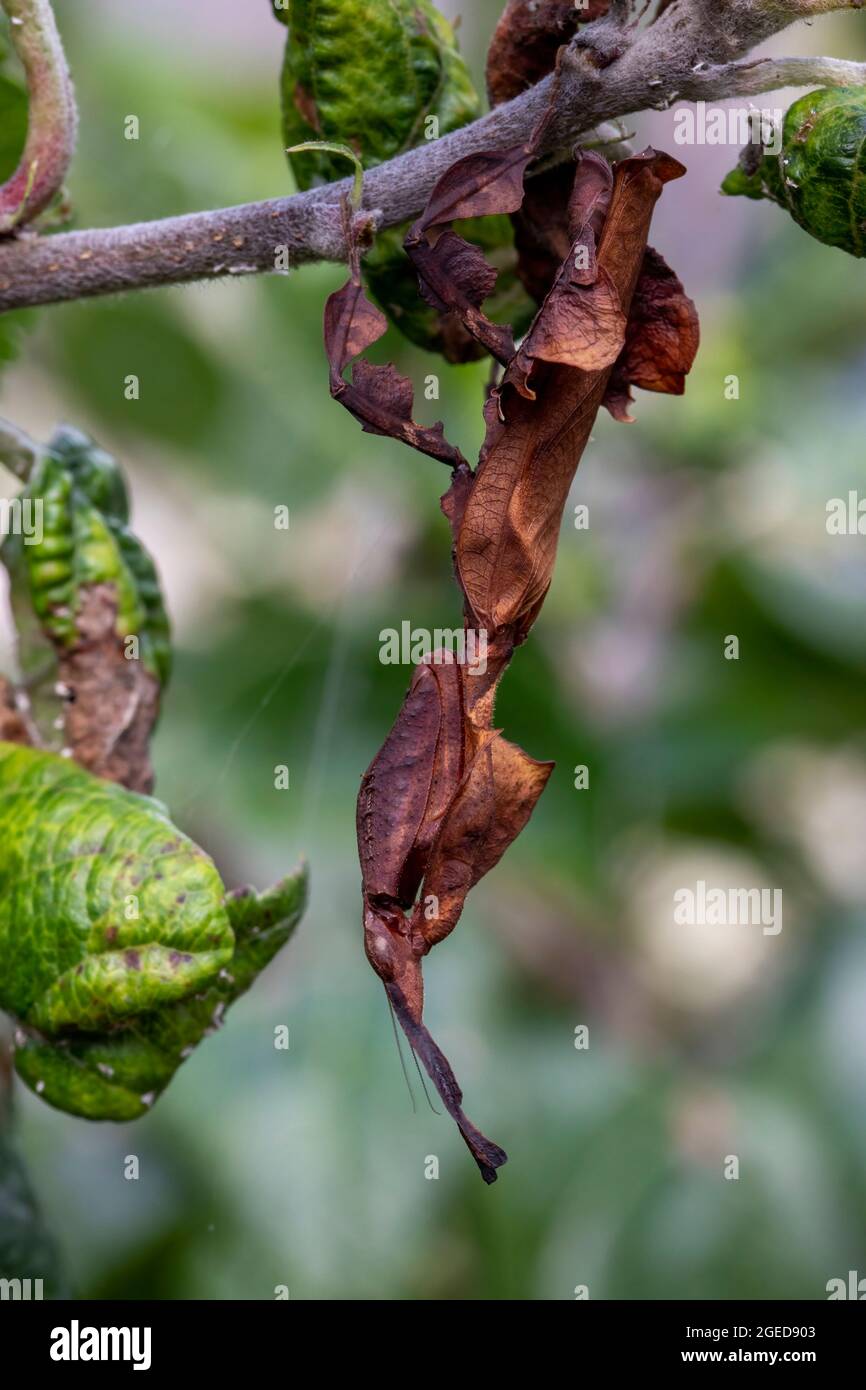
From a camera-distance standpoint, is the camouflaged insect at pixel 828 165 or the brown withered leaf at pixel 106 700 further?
the brown withered leaf at pixel 106 700

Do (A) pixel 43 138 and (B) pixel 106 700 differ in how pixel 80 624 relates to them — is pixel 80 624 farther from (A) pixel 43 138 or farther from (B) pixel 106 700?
(A) pixel 43 138

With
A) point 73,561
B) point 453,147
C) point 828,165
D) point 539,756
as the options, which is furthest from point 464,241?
point 539,756

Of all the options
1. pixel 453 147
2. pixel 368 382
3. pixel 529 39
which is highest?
pixel 529 39

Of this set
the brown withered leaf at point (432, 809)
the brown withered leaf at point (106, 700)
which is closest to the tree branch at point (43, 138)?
the brown withered leaf at point (106, 700)

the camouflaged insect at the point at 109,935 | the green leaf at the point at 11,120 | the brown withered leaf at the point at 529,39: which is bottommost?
the camouflaged insect at the point at 109,935

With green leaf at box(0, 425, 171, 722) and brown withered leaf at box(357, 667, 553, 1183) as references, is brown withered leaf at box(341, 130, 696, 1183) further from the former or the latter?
green leaf at box(0, 425, 171, 722)

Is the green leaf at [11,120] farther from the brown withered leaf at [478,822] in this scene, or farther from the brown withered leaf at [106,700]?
the brown withered leaf at [478,822]
